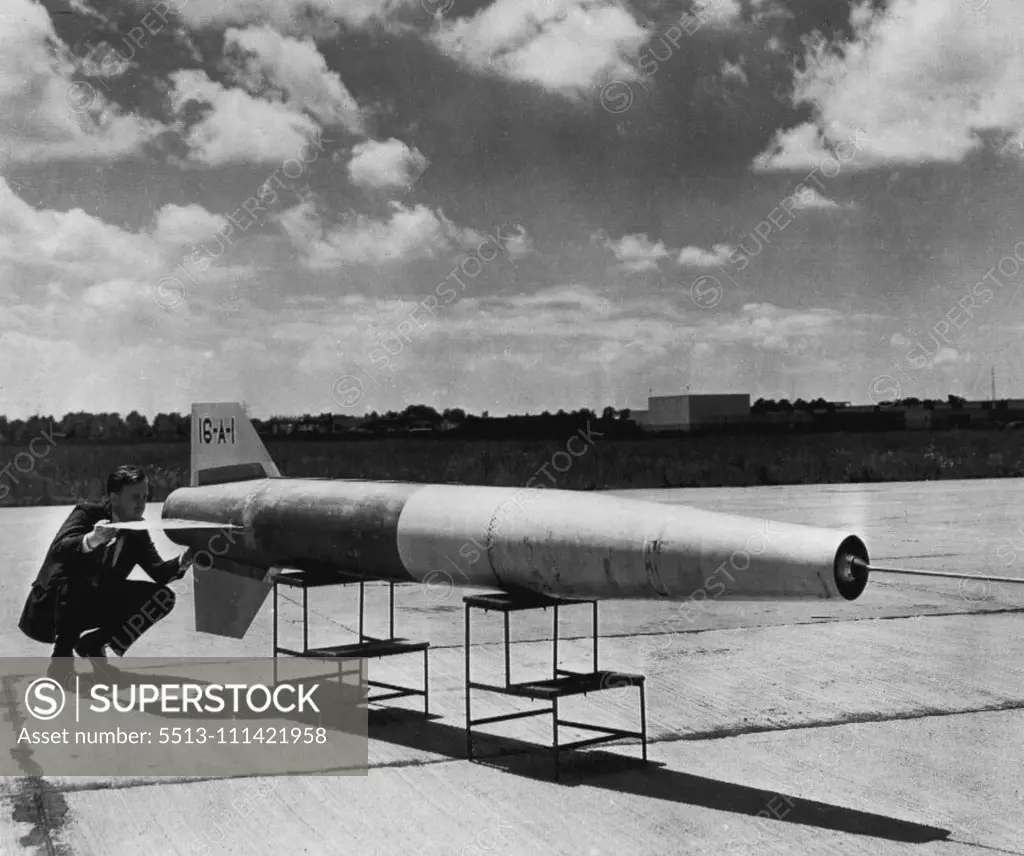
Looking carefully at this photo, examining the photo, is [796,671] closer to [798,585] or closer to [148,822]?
[798,585]

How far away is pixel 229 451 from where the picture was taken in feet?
29.2

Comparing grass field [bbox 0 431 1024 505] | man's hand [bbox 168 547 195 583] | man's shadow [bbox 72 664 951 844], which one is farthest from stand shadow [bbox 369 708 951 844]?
grass field [bbox 0 431 1024 505]

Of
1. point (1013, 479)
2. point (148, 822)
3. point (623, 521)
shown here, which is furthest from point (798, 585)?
point (1013, 479)

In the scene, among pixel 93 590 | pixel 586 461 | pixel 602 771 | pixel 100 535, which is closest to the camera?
pixel 602 771

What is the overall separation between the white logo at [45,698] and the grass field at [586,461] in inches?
688

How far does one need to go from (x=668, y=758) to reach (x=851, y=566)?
180 centimetres

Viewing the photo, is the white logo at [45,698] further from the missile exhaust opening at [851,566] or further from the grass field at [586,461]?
the grass field at [586,461]

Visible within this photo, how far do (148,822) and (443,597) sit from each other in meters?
7.67

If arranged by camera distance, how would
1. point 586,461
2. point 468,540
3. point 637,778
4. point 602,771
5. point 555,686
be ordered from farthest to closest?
point 586,461 < point 468,540 < point 555,686 < point 602,771 < point 637,778

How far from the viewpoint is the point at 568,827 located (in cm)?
534

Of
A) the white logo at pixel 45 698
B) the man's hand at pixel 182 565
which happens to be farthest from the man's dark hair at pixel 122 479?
the white logo at pixel 45 698

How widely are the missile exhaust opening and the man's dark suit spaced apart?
4606mm

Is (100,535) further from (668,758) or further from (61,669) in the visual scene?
Result: (668,758)

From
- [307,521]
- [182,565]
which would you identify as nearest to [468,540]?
[307,521]
